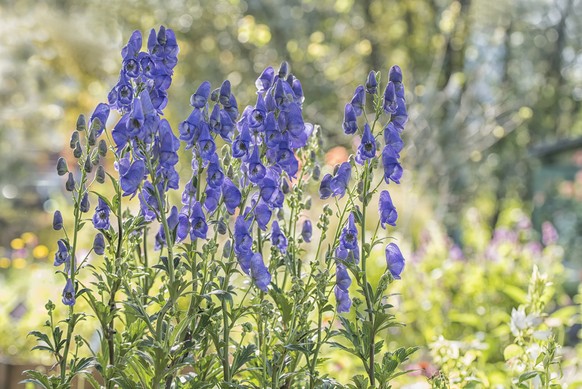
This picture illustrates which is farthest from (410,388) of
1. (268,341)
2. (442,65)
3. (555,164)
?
(442,65)

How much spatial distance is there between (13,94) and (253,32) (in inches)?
303

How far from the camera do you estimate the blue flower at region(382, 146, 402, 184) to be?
63.6 inches

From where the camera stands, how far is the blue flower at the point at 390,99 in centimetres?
162

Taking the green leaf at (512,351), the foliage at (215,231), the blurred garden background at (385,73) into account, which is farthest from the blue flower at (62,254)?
the blurred garden background at (385,73)

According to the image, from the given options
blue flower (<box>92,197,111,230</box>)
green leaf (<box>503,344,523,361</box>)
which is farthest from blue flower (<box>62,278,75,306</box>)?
green leaf (<box>503,344,523,361</box>)

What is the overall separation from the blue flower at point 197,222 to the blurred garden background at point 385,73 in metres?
5.49

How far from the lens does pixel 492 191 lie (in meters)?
14.7

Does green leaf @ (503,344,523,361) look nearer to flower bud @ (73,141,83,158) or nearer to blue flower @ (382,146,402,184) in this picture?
blue flower @ (382,146,402,184)

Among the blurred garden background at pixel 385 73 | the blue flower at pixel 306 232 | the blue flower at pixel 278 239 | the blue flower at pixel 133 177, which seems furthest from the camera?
the blurred garden background at pixel 385 73

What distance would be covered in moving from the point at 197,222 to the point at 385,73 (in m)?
→ 11.4

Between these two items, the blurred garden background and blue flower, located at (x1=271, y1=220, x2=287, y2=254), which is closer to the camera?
blue flower, located at (x1=271, y1=220, x2=287, y2=254)

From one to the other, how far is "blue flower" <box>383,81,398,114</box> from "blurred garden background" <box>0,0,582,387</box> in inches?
210

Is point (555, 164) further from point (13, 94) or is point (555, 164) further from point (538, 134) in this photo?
point (13, 94)

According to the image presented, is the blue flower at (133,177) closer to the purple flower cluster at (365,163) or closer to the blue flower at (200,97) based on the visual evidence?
the blue flower at (200,97)
